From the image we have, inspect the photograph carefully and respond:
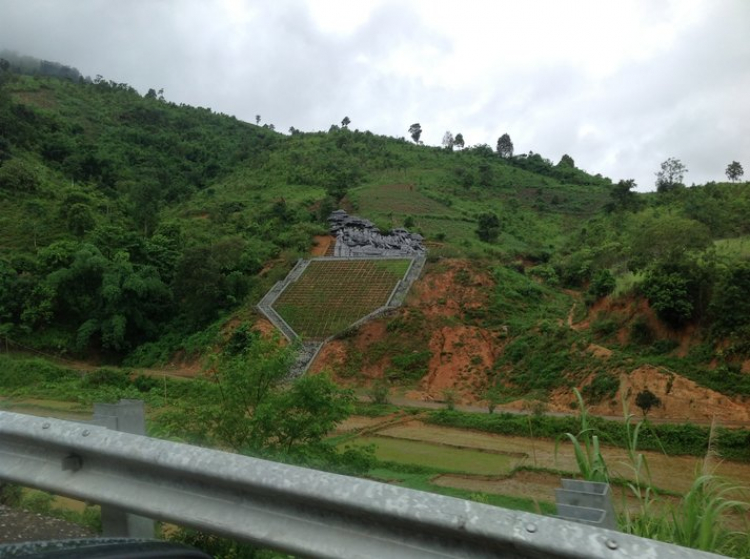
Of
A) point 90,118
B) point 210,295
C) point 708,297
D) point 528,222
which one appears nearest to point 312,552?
point 708,297

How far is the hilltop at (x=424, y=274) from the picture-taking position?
22.0m

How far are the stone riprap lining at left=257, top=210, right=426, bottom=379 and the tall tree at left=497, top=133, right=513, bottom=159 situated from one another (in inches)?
1787

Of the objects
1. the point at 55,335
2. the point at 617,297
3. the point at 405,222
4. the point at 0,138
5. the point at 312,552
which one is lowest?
the point at 55,335

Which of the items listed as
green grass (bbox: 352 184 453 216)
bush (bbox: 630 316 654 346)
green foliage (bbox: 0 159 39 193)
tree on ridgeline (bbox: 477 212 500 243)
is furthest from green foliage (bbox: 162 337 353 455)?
green foliage (bbox: 0 159 39 193)

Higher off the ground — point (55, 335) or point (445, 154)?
point (445, 154)

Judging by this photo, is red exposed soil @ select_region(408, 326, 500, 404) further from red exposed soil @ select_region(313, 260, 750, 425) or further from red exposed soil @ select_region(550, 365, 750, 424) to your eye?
red exposed soil @ select_region(550, 365, 750, 424)

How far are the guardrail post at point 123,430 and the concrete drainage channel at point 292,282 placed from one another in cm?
2446

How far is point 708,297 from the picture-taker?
21453 millimetres

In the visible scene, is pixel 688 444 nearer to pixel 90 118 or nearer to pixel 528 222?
pixel 528 222

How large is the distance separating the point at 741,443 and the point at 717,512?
1620 centimetres

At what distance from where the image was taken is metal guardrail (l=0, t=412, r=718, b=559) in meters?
1.73

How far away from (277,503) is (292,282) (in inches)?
1352

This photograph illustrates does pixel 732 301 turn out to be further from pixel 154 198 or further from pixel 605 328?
pixel 154 198

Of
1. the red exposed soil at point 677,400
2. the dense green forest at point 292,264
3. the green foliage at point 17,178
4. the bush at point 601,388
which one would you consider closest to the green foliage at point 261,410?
the dense green forest at point 292,264
